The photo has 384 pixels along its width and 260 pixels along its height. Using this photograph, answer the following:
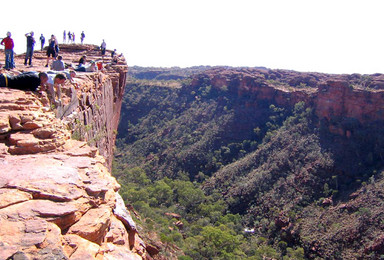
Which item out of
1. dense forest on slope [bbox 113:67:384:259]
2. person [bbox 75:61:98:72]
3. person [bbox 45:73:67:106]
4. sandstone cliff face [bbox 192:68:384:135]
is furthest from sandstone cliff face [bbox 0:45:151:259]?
sandstone cliff face [bbox 192:68:384:135]

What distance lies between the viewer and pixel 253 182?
108ft

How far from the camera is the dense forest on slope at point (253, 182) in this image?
75.9 feet

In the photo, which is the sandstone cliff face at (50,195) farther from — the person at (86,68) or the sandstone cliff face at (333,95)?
the sandstone cliff face at (333,95)

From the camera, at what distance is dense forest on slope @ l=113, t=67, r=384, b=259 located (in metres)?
23.1

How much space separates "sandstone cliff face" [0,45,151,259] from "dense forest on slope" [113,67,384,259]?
1037 cm

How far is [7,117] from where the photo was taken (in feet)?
20.3

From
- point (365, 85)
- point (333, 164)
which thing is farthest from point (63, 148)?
point (365, 85)

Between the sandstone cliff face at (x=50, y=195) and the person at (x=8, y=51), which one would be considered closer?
the sandstone cliff face at (x=50, y=195)

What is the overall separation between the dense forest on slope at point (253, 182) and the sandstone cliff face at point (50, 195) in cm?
1037

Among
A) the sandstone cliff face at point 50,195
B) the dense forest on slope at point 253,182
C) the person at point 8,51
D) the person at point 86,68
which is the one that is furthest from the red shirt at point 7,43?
the dense forest on slope at point 253,182

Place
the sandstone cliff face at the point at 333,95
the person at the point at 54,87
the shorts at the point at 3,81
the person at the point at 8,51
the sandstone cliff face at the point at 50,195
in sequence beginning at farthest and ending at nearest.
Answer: the sandstone cliff face at the point at 333,95, the person at the point at 8,51, the person at the point at 54,87, the shorts at the point at 3,81, the sandstone cliff face at the point at 50,195

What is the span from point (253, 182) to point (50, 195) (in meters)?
30.0

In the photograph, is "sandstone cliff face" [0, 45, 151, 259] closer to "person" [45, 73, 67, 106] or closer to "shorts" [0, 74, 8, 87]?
"shorts" [0, 74, 8, 87]

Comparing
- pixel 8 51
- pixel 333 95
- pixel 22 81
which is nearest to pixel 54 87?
pixel 22 81
